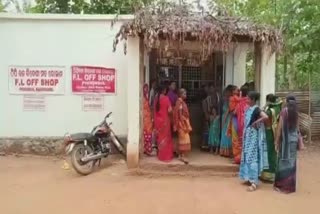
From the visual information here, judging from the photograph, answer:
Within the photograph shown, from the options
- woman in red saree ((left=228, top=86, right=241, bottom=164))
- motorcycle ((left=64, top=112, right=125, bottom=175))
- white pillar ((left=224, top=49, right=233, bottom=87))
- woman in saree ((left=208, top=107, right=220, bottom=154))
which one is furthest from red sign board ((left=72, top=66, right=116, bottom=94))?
woman in red saree ((left=228, top=86, right=241, bottom=164))

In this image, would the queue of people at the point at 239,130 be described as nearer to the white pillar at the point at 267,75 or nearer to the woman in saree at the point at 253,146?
the woman in saree at the point at 253,146

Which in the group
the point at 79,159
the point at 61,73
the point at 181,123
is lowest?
the point at 79,159

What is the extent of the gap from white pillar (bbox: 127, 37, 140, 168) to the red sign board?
5.26ft

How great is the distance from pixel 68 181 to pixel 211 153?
3.13 metres

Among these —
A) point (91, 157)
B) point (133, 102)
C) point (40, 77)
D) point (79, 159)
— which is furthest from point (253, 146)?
point (40, 77)

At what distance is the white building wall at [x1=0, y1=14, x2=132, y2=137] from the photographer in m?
10.8

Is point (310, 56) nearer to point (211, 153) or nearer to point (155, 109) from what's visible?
point (211, 153)

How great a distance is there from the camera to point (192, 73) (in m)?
12.1

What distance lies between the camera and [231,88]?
9.89 metres

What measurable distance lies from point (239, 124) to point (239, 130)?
113 millimetres

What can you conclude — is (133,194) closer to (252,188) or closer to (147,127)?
(252,188)

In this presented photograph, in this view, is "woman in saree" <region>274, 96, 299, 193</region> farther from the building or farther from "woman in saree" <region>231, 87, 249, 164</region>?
the building

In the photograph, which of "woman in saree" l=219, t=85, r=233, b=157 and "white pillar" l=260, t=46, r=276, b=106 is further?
"woman in saree" l=219, t=85, r=233, b=157

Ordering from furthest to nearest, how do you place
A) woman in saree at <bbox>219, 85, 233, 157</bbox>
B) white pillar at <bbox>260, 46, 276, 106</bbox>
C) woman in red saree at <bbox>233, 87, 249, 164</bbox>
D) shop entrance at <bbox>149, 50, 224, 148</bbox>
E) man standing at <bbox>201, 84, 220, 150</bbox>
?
1. shop entrance at <bbox>149, 50, 224, 148</bbox>
2. man standing at <bbox>201, 84, 220, 150</bbox>
3. woman in saree at <bbox>219, 85, 233, 157</bbox>
4. white pillar at <bbox>260, 46, 276, 106</bbox>
5. woman in red saree at <bbox>233, 87, 249, 164</bbox>
